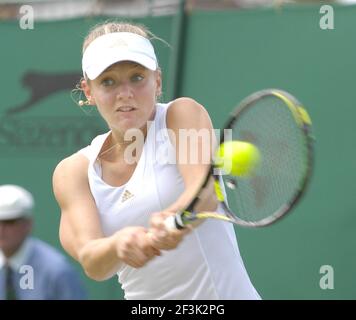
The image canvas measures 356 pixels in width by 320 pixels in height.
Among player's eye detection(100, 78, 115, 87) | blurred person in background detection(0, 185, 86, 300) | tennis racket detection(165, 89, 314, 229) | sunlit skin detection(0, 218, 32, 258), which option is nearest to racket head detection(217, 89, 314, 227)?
tennis racket detection(165, 89, 314, 229)

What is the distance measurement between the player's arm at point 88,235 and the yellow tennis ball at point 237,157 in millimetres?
297

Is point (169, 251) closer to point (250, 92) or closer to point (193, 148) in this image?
point (193, 148)

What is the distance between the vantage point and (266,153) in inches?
107

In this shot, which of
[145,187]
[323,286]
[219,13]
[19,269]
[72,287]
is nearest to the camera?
[145,187]

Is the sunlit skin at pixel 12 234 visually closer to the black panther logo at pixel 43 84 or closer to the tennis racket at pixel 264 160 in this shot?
the tennis racket at pixel 264 160

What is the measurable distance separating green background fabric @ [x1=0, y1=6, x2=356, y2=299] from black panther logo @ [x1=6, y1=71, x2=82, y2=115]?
0.04ft

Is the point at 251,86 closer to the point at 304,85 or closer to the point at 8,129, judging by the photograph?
the point at 304,85

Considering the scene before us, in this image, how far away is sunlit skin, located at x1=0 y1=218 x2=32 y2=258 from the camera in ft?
11.2

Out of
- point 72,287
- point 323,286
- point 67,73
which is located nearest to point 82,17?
point 67,73

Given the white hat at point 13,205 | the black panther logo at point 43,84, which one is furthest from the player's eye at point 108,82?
the black panther logo at point 43,84

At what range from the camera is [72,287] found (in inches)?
125

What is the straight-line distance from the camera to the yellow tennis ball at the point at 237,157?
250 cm

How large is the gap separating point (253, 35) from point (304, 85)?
0.39 m

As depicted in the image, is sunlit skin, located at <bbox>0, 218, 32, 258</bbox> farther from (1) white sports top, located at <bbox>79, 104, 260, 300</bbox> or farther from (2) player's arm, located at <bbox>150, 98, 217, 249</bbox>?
(2) player's arm, located at <bbox>150, 98, 217, 249</bbox>
